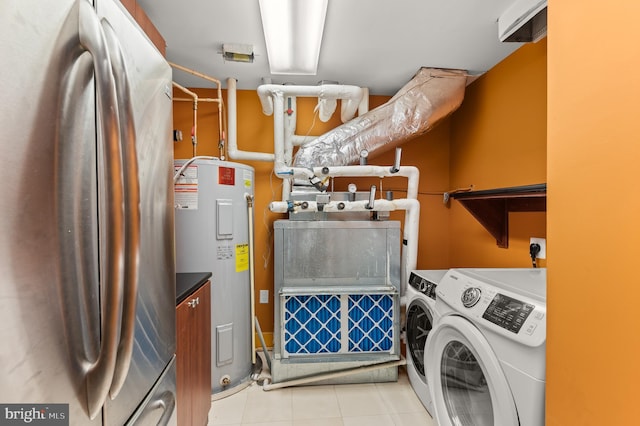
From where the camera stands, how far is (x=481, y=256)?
2.21m

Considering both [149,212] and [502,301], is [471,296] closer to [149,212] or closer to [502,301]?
[502,301]

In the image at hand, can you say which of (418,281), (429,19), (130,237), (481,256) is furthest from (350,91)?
(130,237)

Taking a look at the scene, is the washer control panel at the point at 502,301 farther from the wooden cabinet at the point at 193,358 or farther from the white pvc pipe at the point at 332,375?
the wooden cabinet at the point at 193,358

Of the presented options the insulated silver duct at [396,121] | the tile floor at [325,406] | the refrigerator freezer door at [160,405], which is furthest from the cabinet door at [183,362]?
the insulated silver duct at [396,121]

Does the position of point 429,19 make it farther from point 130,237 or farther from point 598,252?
point 130,237

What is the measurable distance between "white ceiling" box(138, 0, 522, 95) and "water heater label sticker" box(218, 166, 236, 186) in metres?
0.81

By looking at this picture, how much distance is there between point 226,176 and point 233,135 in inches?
21.1

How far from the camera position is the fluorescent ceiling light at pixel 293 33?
1.38 meters

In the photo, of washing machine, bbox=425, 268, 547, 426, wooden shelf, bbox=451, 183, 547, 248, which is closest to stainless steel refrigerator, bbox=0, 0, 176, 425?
washing machine, bbox=425, 268, 547, 426

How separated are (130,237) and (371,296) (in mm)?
1861

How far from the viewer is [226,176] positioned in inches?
76.5

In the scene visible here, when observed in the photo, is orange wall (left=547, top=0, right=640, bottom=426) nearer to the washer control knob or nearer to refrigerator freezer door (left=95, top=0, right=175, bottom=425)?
the washer control knob

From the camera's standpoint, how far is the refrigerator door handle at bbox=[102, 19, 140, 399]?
0.40 meters

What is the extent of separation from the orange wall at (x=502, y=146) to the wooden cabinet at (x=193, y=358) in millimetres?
1954
